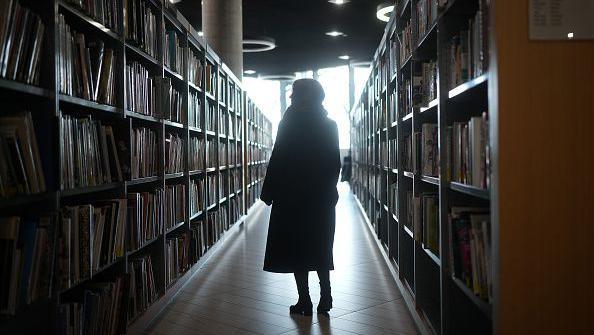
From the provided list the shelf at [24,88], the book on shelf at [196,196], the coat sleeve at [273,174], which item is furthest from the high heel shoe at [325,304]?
the shelf at [24,88]

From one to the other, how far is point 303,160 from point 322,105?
41 centimetres

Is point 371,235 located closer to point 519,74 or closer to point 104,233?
point 104,233

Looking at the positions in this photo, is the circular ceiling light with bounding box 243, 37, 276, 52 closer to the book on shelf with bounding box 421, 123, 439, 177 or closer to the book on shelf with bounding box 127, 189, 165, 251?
the book on shelf with bounding box 127, 189, 165, 251

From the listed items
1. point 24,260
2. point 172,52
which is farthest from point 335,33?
point 24,260

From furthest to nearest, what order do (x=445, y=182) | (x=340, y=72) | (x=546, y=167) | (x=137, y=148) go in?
(x=340, y=72) → (x=137, y=148) → (x=445, y=182) → (x=546, y=167)

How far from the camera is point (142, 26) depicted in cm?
305

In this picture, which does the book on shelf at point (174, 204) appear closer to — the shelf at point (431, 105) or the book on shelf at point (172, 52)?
the book on shelf at point (172, 52)

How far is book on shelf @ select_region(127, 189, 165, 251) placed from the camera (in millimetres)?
2812

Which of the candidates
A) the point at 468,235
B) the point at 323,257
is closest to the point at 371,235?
the point at 323,257

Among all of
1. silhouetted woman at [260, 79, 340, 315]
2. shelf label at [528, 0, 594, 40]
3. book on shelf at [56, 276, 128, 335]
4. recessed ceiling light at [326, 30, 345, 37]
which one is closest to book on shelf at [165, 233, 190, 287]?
silhouetted woman at [260, 79, 340, 315]

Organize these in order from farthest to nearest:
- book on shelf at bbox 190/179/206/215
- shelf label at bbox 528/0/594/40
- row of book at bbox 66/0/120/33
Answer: book on shelf at bbox 190/179/206/215 < row of book at bbox 66/0/120/33 < shelf label at bbox 528/0/594/40

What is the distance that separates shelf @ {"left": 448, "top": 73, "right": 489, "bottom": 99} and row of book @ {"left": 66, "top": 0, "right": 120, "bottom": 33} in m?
1.59

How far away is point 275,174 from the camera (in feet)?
10.6

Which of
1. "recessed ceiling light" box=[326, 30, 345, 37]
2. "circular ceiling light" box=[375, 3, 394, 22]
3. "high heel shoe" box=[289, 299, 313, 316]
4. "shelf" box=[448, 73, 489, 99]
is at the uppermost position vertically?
"recessed ceiling light" box=[326, 30, 345, 37]
